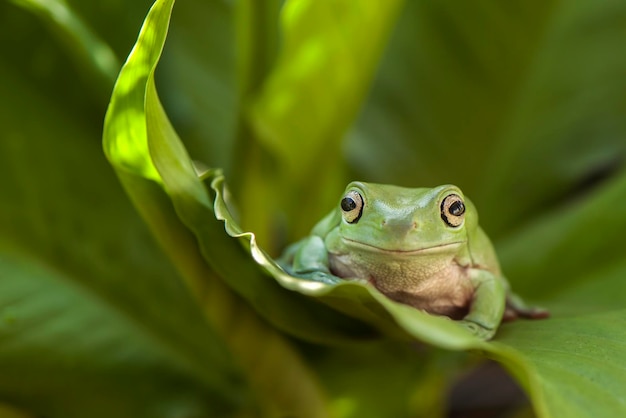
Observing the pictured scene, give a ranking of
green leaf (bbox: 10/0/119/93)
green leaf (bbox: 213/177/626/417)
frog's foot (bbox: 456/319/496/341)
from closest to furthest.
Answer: green leaf (bbox: 213/177/626/417) → frog's foot (bbox: 456/319/496/341) → green leaf (bbox: 10/0/119/93)

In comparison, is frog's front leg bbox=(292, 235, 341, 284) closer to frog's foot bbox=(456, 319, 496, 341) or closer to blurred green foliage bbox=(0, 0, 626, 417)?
blurred green foliage bbox=(0, 0, 626, 417)

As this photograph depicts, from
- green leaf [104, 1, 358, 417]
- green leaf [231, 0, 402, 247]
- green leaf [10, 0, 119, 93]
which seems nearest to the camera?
green leaf [104, 1, 358, 417]

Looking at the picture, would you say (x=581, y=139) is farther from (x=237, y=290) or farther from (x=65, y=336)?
(x=65, y=336)

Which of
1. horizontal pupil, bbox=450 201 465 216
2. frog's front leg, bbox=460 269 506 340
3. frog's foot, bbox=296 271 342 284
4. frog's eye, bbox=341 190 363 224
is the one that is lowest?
frog's front leg, bbox=460 269 506 340

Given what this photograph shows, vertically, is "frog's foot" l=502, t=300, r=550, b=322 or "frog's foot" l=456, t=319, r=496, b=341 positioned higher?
"frog's foot" l=456, t=319, r=496, b=341

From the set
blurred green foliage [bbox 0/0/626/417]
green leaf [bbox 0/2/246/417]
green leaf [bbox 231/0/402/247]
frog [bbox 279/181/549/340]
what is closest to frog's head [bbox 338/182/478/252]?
frog [bbox 279/181/549/340]

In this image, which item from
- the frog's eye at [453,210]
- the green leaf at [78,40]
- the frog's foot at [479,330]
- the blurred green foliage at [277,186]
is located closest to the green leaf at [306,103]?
the blurred green foliage at [277,186]

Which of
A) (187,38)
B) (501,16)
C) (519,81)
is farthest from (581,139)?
(187,38)

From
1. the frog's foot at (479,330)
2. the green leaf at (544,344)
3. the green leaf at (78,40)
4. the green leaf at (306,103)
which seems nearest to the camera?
the green leaf at (544,344)

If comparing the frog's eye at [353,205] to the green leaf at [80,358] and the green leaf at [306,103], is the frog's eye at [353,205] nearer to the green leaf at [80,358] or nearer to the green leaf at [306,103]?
the green leaf at [306,103]
